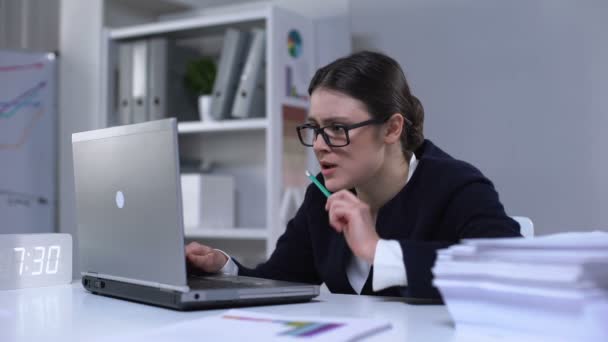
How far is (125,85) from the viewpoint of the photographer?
124 inches

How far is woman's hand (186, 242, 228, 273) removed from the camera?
4.78 ft

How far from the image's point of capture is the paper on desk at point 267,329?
0.86m

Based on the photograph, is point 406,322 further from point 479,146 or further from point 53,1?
point 53,1

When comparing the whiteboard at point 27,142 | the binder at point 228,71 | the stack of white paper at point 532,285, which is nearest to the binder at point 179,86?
the binder at point 228,71

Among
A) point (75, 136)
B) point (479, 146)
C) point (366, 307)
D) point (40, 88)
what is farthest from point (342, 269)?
point (40, 88)

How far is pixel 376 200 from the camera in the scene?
163 centimetres

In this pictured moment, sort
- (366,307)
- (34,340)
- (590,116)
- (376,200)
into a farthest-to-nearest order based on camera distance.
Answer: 1. (590,116)
2. (376,200)
3. (366,307)
4. (34,340)

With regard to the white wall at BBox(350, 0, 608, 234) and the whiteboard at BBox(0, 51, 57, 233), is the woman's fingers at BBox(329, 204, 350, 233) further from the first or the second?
the whiteboard at BBox(0, 51, 57, 233)

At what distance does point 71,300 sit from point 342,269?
0.55 metres

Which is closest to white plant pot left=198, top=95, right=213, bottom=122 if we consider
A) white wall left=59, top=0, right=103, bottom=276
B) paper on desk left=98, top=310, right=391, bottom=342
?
white wall left=59, top=0, right=103, bottom=276

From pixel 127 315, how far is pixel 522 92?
5.86 feet

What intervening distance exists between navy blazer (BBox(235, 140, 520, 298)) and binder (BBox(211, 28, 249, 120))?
1277mm

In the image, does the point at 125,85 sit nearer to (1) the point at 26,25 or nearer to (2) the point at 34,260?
(1) the point at 26,25

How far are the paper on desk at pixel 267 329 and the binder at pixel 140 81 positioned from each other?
221cm
